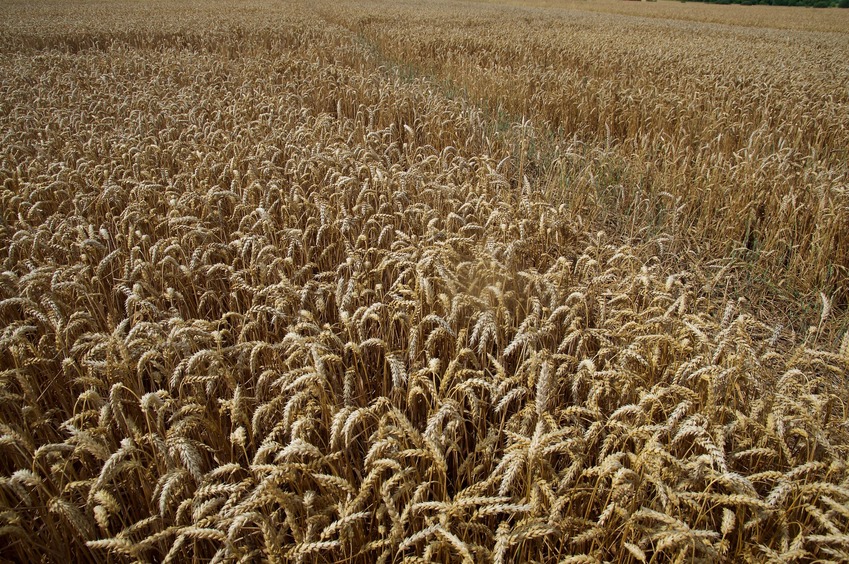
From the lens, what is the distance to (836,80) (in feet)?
27.0

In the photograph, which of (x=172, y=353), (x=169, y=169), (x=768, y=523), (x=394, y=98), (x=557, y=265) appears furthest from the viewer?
(x=394, y=98)

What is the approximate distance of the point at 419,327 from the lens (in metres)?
2.15

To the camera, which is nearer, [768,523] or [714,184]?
[768,523]

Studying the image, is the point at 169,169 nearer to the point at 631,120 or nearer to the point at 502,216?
the point at 502,216

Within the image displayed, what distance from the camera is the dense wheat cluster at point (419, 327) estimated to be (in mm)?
1519

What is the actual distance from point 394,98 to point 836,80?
310 inches

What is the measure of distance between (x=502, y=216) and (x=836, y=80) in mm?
9054

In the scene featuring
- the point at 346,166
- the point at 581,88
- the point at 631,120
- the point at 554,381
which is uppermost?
the point at 581,88

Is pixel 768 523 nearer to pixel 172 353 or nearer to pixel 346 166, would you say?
pixel 172 353

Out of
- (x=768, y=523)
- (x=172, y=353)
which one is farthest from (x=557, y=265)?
(x=172, y=353)

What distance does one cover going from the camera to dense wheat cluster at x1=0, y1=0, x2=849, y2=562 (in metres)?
1.52

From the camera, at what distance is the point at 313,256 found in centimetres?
333

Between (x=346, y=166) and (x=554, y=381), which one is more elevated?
(x=346, y=166)

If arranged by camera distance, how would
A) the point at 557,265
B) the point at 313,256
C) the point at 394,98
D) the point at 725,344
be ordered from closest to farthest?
1. the point at 725,344
2. the point at 557,265
3. the point at 313,256
4. the point at 394,98
